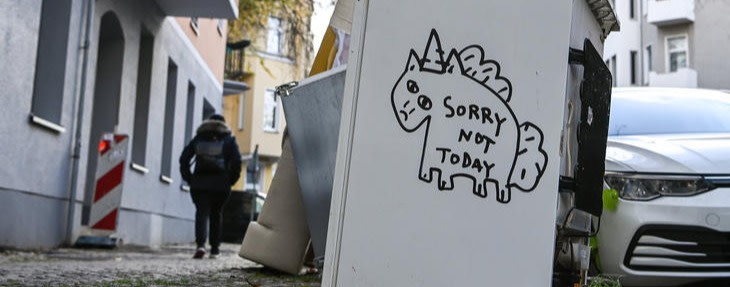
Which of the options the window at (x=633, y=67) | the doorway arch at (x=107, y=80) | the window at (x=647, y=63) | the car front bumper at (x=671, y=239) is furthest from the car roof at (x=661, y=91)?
the window at (x=633, y=67)

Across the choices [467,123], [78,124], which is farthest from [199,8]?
[467,123]

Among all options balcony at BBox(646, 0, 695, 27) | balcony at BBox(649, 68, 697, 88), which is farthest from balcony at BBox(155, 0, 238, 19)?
balcony at BBox(646, 0, 695, 27)

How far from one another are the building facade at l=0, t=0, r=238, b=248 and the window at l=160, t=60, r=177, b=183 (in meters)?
0.02

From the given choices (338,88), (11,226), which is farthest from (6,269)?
(338,88)

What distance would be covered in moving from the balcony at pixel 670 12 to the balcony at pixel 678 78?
2.04 meters

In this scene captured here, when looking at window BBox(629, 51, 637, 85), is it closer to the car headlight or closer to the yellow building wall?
the yellow building wall

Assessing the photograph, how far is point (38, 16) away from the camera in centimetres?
1014

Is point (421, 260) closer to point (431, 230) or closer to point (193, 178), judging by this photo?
point (431, 230)

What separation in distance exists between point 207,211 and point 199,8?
5.84m

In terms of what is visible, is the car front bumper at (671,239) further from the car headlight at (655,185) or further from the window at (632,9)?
the window at (632,9)

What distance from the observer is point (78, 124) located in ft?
38.2

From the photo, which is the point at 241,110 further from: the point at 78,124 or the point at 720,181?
the point at 720,181

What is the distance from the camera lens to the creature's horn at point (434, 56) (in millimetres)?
3521

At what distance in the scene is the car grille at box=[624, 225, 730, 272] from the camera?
545 centimetres
